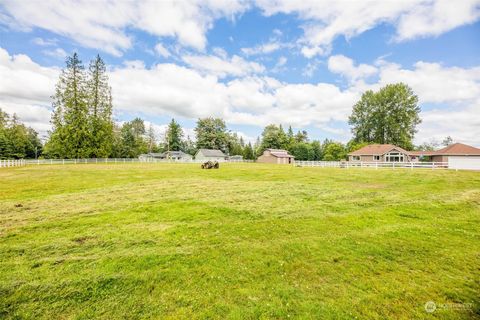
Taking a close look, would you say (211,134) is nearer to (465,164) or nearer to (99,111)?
(99,111)

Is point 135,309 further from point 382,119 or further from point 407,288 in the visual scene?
point 382,119

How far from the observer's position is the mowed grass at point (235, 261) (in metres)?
3.55

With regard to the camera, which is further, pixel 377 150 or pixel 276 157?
pixel 276 157

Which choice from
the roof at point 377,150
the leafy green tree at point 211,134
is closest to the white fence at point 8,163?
the leafy green tree at point 211,134

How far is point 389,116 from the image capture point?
2136 inches

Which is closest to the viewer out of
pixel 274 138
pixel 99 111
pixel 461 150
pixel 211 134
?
pixel 461 150

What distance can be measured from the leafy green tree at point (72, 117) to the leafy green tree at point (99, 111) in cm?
104

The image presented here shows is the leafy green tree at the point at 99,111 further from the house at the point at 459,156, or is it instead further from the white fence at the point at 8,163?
the house at the point at 459,156

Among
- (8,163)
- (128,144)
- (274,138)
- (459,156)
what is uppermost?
(274,138)

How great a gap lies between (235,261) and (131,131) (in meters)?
64.9

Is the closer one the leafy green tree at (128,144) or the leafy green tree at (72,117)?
the leafy green tree at (72,117)

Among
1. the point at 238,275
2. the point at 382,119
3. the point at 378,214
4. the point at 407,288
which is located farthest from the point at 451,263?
the point at 382,119

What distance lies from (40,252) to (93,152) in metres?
41.0

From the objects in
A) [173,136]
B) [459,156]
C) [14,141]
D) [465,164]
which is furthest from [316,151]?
[14,141]
